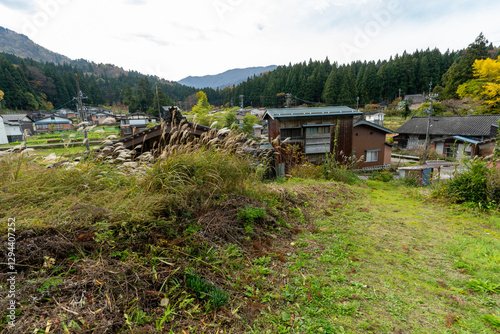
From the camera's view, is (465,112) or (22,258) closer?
(22,258)

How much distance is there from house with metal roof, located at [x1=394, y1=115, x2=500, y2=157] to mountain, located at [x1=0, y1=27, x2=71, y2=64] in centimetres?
17607

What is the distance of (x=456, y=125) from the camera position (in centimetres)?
2095

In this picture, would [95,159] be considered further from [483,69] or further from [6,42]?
[6,42]

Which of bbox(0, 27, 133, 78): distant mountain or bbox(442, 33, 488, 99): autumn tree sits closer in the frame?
bbox(442, 33, 488, 99): autumn tree

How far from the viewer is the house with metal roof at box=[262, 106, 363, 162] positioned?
13.3m

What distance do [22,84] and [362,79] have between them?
79290 millimetres

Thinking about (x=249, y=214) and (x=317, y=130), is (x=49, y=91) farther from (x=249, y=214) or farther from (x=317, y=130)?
(x=249, y=214)

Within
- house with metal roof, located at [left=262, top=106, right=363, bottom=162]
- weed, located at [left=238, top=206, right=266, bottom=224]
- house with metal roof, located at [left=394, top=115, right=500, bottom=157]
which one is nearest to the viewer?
weed, located at [left=238, top=206, right=266, bottom=224]

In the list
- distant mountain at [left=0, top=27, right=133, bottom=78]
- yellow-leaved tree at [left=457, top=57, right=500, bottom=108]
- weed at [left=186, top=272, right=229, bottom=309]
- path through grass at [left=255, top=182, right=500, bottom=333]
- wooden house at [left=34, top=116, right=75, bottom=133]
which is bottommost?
path through grass at [left=255, top=182, right=500, bottom=333]

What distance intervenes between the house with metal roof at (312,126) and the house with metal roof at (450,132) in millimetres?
10642

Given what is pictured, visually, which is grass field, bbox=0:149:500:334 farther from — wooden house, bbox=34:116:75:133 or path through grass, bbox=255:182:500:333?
wooden house, bbox=34:116:75:133

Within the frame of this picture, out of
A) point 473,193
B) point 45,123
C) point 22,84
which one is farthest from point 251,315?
point 22,84

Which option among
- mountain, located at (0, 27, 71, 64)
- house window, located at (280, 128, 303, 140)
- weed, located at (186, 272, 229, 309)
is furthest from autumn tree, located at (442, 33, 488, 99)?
mountain, located at (0, 27, 71, 64)

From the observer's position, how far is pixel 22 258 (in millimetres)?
1676
